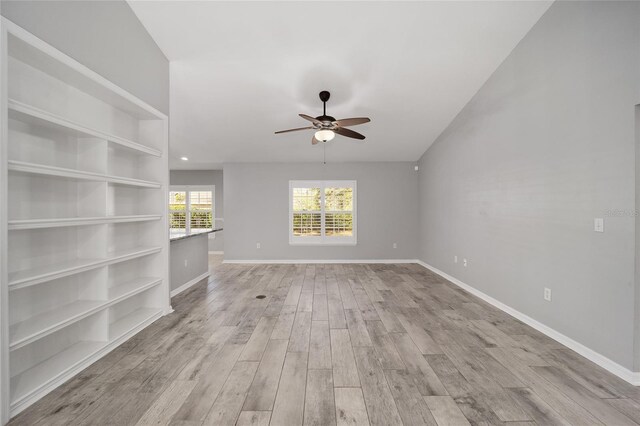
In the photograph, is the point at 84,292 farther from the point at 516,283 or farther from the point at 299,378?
the point at 516,283

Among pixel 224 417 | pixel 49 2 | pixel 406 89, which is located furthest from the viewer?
pixel 406 89

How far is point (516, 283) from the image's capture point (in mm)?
3270

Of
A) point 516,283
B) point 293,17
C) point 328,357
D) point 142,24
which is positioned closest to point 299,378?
point 328,357

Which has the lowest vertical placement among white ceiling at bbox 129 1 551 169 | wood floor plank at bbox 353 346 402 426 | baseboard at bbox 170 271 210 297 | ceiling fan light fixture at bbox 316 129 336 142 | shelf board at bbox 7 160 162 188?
wood floor plank at bbox 353 346 402 426

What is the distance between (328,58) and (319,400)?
346 centimetres

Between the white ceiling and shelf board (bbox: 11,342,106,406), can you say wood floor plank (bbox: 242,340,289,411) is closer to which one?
shelf board (bbox: 11,342,106,406)

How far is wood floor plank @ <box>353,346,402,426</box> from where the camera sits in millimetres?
1613

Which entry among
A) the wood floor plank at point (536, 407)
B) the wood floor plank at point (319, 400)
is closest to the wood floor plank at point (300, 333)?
the wood floor plank at point (319, 400)

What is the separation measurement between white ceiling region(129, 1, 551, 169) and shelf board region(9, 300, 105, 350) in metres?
2.77

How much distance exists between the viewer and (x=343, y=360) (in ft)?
7.41

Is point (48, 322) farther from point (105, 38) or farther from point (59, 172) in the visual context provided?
point (105, 38)

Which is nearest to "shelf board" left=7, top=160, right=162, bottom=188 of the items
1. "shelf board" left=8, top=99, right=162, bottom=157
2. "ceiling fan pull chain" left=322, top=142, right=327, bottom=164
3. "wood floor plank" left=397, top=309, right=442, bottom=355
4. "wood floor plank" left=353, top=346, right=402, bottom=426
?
"shelf board" left=8, top=99, right=162, bottom=157

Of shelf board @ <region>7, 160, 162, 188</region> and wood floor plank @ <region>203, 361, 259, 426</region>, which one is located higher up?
shelf board @ <region>7, 160, 162, 188</region>

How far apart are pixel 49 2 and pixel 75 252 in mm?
1856
